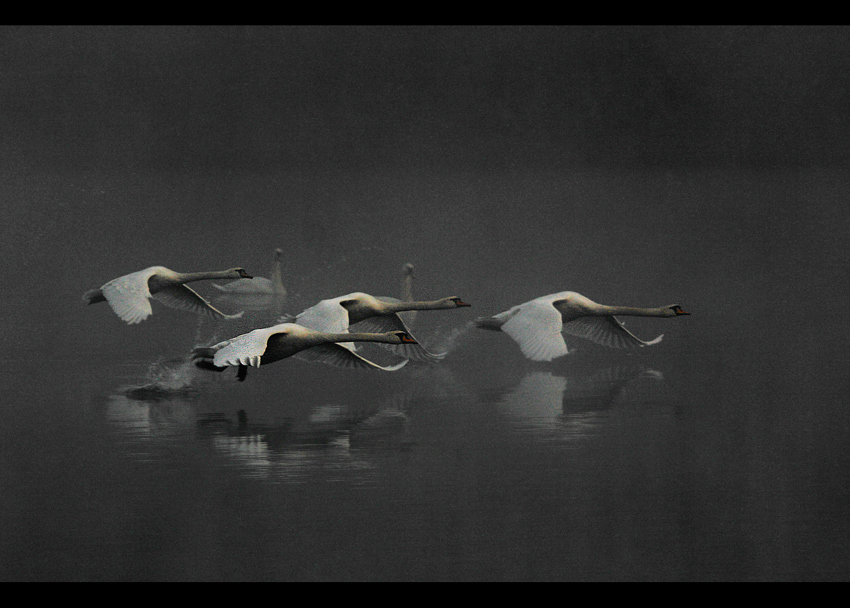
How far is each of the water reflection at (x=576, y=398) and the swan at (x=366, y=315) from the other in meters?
1.16

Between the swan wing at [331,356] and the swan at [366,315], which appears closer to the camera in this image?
the swan wing at [331,356]

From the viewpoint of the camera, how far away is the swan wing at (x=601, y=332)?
14.9 metres

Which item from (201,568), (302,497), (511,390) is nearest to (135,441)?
(302,497)

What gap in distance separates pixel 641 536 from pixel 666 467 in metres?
1.79

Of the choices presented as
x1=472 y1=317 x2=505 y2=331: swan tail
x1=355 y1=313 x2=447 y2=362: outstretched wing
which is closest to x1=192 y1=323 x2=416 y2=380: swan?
x1=355 y1=313 x2=447 y2=362: outstretched wing

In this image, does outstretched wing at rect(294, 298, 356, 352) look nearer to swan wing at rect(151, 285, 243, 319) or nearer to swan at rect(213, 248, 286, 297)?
swan wing at rect(151, 285, 243, 319)

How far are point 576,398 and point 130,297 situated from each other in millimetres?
4839

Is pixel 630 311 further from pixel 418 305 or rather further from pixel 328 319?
pixel 328 319

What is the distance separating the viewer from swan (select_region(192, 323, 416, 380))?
11.0 metres

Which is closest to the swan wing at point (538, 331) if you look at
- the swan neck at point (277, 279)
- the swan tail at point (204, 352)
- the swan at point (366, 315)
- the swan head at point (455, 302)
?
the swan head at point (455, 302)

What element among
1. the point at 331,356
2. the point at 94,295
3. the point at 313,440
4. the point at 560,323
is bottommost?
the point at 313,440

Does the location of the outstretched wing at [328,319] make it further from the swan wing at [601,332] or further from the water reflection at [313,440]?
the swan wing at [601,332]

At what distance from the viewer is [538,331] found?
1334cm

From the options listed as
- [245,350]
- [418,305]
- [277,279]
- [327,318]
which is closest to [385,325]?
[418,305]
